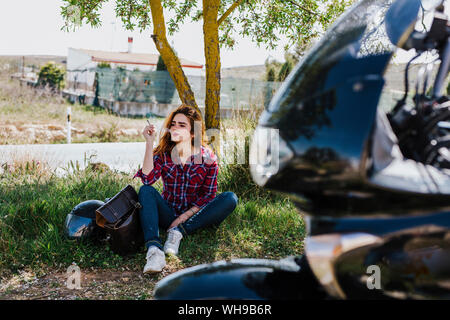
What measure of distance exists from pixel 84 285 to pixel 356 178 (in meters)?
2.41

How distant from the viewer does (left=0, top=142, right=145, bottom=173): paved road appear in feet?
18.5

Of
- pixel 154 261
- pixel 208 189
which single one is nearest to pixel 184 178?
pixel 208 189

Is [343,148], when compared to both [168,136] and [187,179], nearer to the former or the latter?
[187,179]

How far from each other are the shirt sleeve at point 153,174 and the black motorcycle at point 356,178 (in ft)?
6.50

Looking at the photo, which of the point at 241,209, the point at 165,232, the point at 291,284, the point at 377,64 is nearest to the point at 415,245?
the point at 291,284

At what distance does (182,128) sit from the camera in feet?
11.2

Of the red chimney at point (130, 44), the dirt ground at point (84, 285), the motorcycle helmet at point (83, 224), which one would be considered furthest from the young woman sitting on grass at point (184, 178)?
the red chimney at point (130, 44)

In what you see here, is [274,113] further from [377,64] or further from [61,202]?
[61,202]

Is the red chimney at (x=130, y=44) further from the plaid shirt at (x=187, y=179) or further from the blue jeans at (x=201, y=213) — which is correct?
the blue jeans at (x=201, y=213)

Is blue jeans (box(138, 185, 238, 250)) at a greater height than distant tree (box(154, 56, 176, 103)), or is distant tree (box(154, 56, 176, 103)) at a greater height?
distant tree (box(154, 56, 176, 103))

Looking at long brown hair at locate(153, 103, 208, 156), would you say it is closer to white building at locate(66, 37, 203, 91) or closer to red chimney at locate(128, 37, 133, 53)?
white building at locate(66, 37, 203, 91)

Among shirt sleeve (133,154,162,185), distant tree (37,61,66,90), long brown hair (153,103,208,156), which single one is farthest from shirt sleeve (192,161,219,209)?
distant tree (37,61,66,90)

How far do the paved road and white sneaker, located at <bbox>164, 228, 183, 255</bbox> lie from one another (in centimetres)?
233
